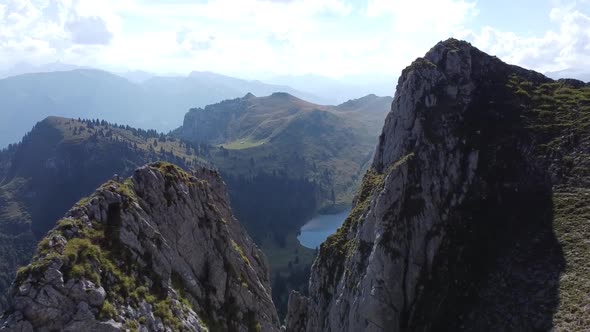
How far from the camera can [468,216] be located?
63688 mm

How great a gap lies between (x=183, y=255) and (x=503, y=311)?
3437cm

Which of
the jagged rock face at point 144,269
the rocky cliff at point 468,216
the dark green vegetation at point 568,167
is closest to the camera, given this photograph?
the jagged rock face at point 144,269

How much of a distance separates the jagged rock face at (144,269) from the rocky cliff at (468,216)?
692 inches

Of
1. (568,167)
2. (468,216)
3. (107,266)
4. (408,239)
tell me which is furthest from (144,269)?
(568,167)

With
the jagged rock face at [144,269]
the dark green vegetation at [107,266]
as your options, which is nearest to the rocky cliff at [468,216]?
the jagged rock face at [144,269]

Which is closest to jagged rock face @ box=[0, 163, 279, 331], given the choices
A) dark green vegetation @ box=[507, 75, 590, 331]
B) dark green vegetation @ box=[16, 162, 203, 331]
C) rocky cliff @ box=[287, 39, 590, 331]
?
dark green vegetation @ box=[16, 162, 203, 331]

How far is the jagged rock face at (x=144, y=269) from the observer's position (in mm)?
30078

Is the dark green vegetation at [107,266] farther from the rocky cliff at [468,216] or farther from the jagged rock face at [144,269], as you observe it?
the rocky cliff at [468,216]

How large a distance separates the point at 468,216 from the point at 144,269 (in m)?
44.0

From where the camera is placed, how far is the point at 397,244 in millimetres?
63438

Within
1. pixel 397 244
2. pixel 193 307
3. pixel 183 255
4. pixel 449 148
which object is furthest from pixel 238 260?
pixel 449 148

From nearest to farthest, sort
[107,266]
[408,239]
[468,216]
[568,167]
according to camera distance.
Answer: [107,266], [568,167], [468,216], [408,239]

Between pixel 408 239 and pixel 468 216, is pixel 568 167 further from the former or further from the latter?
pixel 408 239

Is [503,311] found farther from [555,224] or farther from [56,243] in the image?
[56,243]
